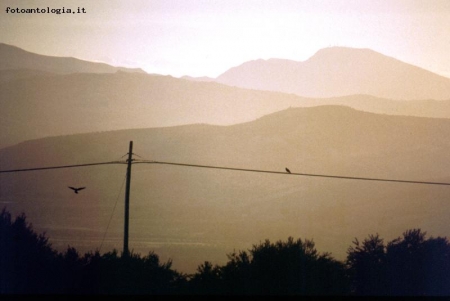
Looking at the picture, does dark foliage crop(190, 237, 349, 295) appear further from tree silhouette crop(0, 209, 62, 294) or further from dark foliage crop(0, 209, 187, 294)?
tree silhouette crop(0, 209, 62, 294)

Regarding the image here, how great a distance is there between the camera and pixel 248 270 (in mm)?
19375

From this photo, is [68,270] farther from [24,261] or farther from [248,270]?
[248,270]

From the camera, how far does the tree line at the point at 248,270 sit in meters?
17.2

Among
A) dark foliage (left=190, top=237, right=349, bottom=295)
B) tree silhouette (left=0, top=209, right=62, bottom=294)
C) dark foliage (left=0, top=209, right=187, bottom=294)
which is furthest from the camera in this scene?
dark foliage (left=190, top=237, right=349, bottom=295)

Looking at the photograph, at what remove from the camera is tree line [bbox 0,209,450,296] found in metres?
17.2

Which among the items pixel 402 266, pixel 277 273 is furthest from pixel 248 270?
pixel 402 266

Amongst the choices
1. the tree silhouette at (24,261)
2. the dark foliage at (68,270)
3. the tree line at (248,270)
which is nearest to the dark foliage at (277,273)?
the tree line at (248,270)

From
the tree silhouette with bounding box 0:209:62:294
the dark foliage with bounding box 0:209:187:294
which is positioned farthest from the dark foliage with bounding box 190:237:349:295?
the tree silhouette with bounding box 0:209:62:294

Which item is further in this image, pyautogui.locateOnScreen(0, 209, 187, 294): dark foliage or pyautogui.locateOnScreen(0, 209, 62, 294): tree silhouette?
pyautogui.locateOnScreen(0, 209, 187, 294): dark foliage

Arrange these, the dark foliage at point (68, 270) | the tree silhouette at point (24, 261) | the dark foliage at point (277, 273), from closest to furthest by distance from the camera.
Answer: the tree silhouette at point (24, 261) → the dark foliage at point (68, 270) → the dark foliage at point (277, 273)

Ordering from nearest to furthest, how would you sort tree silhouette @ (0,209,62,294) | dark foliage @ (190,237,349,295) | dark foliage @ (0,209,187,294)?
tree silhouette @ (0,209,62,294)
dark foliage @ (0,209,187,294)
dark foliage @ (190,237,349,295)

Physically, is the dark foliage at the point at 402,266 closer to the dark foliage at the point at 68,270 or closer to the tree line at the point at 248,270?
the tree line at the point at 248,270

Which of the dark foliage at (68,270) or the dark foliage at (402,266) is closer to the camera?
the dark foliage at (68,270)

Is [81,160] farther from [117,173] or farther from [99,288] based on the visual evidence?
[99,288]
